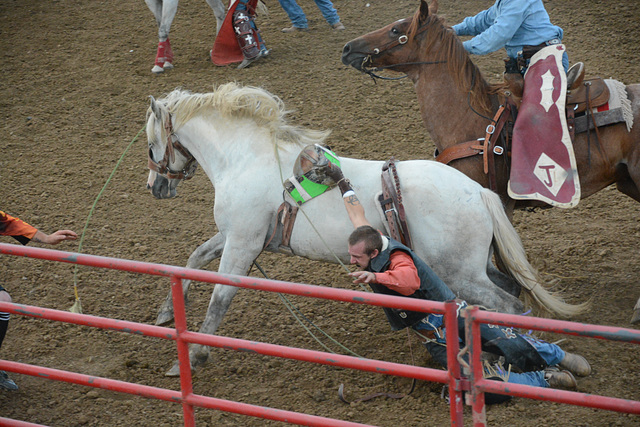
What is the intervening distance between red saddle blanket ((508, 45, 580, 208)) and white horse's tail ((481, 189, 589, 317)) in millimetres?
522

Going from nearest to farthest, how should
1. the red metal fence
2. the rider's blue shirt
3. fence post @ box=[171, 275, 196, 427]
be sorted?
the red metal fence → fence post @ box=[171, 275, 196, 427] → the rider's blue shirt

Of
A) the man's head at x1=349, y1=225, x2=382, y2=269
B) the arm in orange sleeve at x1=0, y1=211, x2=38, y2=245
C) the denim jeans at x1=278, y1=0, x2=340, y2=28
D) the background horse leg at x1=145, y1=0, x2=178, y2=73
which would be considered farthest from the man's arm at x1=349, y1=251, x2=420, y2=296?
the denim jeans at x1=278, y1=0, x2=340, y2=28

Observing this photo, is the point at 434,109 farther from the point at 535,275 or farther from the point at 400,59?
the point at 535,275

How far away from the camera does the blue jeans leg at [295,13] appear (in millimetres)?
9711

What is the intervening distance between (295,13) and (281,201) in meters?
6.59

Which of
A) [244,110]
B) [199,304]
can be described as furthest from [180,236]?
[244,110]

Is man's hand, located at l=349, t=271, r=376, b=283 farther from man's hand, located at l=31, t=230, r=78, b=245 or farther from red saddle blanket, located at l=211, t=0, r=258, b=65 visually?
red saddle blanket, located at l=211, t=0, r=258, b=65

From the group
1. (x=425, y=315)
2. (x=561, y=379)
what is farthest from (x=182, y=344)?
(x=561, y=379)

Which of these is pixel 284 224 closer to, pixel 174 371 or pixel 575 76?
pixel 174 371

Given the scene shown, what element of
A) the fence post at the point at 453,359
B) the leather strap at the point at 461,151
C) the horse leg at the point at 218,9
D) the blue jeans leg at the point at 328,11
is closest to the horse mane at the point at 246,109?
the leather strap at the point at 461,151

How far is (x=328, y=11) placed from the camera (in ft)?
31.6

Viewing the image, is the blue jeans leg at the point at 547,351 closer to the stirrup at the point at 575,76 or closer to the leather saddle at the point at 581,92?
the leather saddle at the point at 581,92

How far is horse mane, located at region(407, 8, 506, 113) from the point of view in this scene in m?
4.51

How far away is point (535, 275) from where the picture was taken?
3857 mm
